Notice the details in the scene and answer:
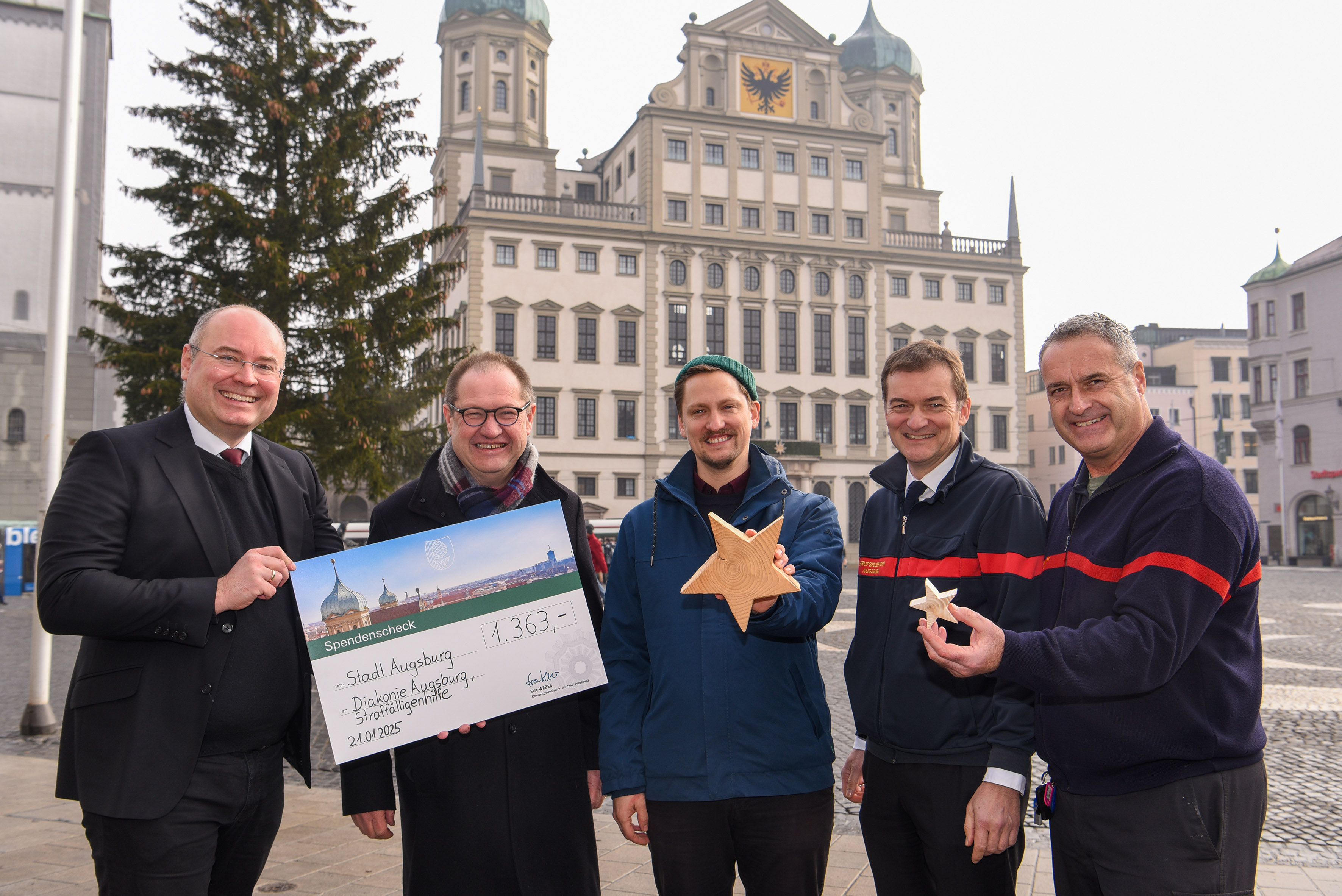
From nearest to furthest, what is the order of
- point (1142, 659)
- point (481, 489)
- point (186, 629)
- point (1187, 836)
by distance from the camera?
point (1142, 659) < point (1187, 836) < point (186, 629) < point (481, 489)

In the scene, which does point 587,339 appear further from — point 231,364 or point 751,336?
point 231,364

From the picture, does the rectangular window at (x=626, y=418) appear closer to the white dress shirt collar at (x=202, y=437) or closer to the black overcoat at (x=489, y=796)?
the black overcoat at (x=489, y=796)

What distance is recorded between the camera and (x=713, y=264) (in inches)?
1908

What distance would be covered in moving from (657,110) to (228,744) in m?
48.5

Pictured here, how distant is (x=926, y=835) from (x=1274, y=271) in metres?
56.1

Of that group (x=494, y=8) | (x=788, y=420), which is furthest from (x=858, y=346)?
(x=494, y=8)

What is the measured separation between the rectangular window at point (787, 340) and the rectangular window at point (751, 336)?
44.3 inches

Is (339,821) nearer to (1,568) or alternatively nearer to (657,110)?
(1,568)

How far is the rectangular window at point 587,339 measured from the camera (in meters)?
46.6

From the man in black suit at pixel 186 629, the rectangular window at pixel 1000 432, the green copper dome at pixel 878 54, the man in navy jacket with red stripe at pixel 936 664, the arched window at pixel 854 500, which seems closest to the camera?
the man in black suit at pixel 186 629

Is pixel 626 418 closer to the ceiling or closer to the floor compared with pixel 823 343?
closer to the floor

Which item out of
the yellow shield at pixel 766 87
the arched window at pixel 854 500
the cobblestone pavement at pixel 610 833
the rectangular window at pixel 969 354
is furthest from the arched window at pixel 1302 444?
the cobblestone pavement at pixel 610 833

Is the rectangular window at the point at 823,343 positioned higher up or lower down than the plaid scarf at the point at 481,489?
higher up

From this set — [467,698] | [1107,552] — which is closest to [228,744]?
[467,698]
